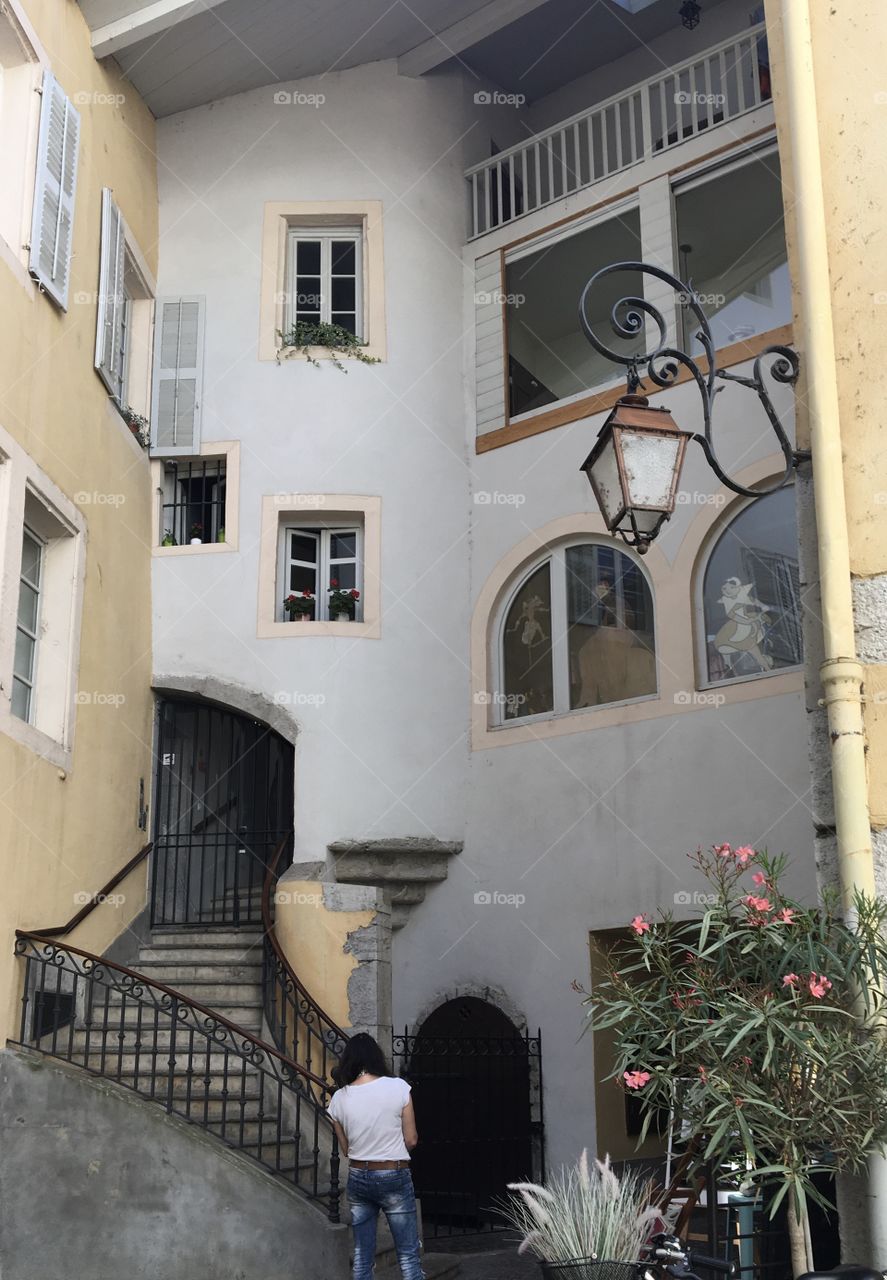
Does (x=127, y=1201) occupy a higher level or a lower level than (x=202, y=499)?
lower

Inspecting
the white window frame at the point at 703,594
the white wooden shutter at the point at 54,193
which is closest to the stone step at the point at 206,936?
the white window frame at the point at 703,594

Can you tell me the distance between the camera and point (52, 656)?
1015cm

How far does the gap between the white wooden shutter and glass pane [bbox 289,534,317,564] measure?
3469 mm

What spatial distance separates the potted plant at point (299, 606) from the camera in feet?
41.4

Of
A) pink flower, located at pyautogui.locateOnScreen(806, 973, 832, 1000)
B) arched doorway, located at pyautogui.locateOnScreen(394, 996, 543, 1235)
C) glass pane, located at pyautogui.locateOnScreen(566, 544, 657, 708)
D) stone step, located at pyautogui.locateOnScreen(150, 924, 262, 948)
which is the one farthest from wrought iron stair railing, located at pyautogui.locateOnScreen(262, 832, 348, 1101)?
pink flower, located at pyautogui.locateOnScreen(806, 973, 832, 1000)

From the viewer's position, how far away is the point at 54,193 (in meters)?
10.3

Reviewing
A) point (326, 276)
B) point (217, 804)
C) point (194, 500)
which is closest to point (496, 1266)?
point (217, 804)

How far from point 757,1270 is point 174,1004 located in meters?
4.80

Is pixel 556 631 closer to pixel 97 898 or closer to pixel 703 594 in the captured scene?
pixel 703 594

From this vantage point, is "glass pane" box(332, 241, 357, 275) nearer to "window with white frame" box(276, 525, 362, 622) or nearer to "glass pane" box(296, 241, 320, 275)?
"glass pane" box(296, 241, 320, 275)

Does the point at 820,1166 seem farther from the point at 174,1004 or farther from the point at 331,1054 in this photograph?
the point at 331,1054

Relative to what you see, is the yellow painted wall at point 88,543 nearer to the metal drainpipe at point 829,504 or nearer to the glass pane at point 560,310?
the glass pane at point 560,310

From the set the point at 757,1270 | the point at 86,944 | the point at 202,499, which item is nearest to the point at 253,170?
the point at 202,499

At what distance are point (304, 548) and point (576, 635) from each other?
9.04 feet
